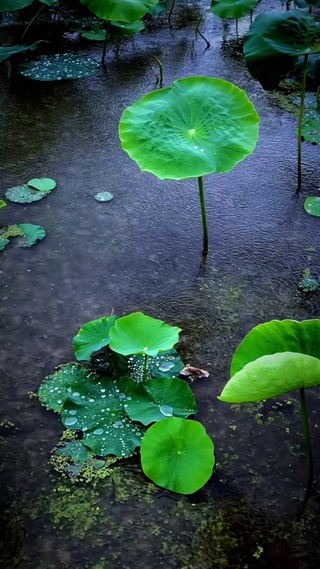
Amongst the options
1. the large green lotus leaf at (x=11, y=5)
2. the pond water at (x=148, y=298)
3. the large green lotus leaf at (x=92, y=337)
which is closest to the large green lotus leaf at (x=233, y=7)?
the pond water at (x=148, y=298)

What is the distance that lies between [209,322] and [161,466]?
0.65 meters

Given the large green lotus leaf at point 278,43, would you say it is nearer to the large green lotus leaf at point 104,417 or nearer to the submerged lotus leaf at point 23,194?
the submerged lotus leaf at point 23,194

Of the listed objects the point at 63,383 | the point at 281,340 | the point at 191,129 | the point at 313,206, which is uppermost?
the point at 191,129

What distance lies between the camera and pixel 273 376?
1.33 metres

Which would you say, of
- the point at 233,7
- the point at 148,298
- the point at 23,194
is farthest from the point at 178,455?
the point at 233,7

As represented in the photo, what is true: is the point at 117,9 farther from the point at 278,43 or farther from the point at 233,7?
the point at 278,43

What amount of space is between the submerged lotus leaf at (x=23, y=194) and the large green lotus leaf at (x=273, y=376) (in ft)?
5.11

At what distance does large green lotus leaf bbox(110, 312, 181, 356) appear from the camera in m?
1.75

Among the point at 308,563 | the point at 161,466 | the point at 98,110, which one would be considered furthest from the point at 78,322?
the point at 98,110

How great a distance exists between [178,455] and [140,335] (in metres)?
0.40

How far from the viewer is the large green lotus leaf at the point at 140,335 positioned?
5.74 feet

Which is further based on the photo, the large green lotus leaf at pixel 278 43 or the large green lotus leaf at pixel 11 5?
the large green lotus leaf at pixel 11 5

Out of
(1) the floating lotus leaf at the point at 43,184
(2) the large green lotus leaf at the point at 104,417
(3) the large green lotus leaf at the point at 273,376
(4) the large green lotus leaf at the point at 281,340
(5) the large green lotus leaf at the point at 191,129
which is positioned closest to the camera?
(3) the large green lotus leaf at the point at 273,376

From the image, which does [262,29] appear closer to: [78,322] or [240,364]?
[78,322]
